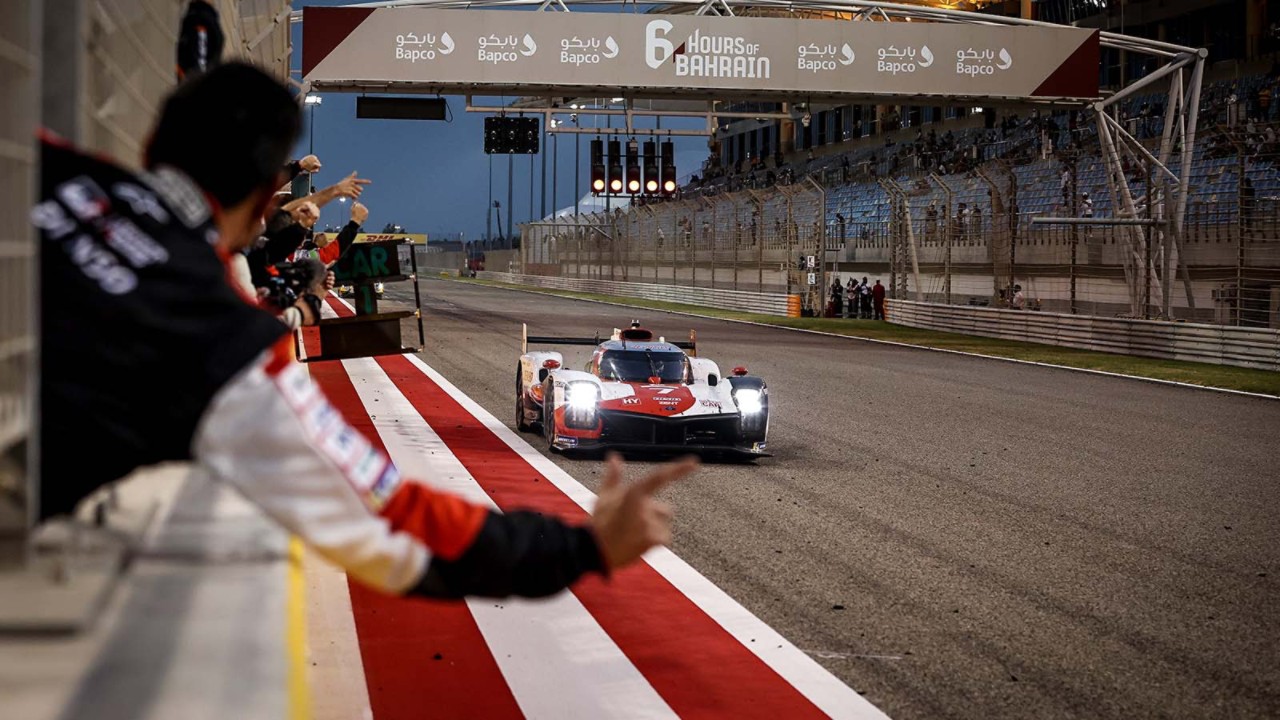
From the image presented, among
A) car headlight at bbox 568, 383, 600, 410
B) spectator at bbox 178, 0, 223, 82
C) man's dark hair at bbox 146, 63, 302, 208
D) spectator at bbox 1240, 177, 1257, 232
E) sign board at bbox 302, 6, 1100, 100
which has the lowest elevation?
car headlight at bbox 568, 383, 600, 410

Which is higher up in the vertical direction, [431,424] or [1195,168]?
[1195,168]

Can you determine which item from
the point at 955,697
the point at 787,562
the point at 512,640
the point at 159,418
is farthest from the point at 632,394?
the point at 159,418

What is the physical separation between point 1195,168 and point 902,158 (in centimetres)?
1931

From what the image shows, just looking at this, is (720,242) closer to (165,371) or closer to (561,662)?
(561,662)

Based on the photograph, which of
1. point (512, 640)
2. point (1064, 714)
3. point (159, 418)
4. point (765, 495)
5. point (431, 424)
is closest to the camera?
point (159, 418)

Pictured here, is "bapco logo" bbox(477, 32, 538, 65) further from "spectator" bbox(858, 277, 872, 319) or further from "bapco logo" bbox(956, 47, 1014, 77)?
"spectator" bbox(858, 277, 872, 319)

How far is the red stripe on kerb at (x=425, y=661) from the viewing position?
4828mm

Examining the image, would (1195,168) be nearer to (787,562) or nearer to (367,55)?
(367,55)

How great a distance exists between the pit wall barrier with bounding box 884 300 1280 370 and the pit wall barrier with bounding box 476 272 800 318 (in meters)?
7.22

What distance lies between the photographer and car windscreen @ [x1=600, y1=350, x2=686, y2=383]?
1148 cm

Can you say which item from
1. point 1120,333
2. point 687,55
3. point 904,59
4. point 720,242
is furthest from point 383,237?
point 1120,333

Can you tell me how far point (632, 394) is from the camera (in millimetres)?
10969

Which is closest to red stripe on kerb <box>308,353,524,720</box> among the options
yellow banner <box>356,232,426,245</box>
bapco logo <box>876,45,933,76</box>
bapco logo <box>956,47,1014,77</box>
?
yellow banner <box>356,232,426,245</box>

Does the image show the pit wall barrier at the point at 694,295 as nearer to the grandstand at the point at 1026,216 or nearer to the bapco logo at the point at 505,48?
the grandstand at the point at 1026,216
